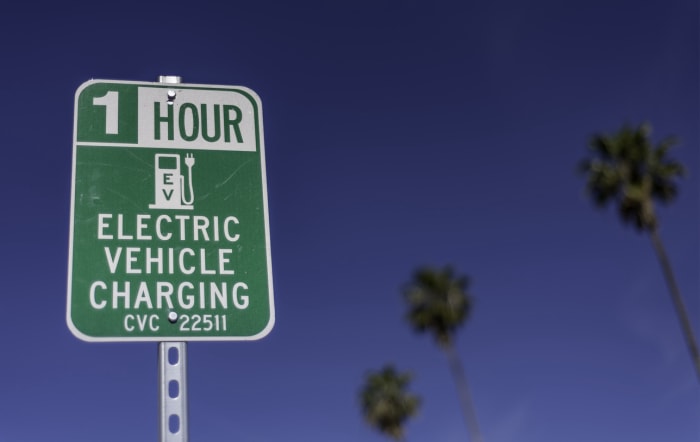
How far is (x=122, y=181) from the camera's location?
2.97 meters

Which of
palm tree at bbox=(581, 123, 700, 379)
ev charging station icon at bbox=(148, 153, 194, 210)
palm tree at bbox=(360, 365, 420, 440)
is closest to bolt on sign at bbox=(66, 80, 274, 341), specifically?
ev charging station icon at bbox=(148, 153, 194, 210)

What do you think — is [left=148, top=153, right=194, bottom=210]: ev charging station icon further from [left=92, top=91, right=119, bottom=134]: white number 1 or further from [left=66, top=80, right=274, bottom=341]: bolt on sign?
[left=92, top=91, right=119, bottom=134]: white number 1

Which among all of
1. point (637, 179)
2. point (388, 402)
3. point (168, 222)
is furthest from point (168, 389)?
point (388, 402)

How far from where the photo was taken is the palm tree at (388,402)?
42.3 meters

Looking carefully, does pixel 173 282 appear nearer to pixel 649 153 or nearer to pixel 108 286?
pixel 108 286

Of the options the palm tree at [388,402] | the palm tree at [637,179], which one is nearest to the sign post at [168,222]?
the palm tree at [637,179]

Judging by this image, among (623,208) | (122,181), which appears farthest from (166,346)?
(623,208)

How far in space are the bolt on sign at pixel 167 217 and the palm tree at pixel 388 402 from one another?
40.3 m

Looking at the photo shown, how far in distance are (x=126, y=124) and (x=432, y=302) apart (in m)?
35.3

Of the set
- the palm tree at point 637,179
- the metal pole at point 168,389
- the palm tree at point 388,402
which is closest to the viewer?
the metal pole at point 168,389

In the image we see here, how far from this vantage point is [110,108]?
3156mm

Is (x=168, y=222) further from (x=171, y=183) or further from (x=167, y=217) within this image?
(x=171, y=183)

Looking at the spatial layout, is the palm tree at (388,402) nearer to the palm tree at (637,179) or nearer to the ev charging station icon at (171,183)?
the palm tree at (637,179)

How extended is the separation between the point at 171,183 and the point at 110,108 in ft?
1.35
